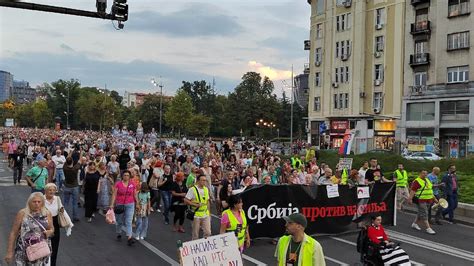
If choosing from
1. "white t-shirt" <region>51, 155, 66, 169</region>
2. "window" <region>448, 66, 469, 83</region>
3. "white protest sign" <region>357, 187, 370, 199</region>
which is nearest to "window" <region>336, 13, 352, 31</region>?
"window" <region>448, 66, 469, 83</region>

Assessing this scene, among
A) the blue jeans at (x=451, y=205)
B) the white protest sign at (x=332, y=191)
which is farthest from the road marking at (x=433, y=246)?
the blue jeans at (x=451, y=205)

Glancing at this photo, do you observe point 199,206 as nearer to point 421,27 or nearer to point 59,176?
point 59,176

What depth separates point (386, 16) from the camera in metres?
50.0

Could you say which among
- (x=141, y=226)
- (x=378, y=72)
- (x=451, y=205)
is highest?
(x=378, y=72)

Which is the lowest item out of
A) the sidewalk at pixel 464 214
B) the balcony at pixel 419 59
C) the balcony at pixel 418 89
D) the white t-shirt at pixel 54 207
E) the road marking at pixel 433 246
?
the road marking at pixel 433 246

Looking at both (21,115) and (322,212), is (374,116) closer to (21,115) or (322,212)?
(322,212)

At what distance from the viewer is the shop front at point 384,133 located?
4925 centimetres

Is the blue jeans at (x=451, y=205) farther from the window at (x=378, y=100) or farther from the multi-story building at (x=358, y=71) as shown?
the window at (x=378, y=100)

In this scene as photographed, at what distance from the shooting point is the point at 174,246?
1064 cm

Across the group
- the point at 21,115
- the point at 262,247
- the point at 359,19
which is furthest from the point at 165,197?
the point at 21,115

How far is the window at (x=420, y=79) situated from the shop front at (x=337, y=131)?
8.91 metres

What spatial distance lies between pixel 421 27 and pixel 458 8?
3905 millimetres

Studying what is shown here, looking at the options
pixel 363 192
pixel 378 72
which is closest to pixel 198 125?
pixel 378 72

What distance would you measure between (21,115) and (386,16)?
120478 mm
